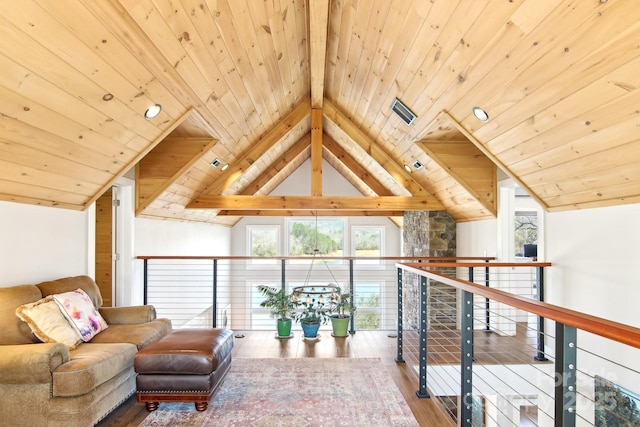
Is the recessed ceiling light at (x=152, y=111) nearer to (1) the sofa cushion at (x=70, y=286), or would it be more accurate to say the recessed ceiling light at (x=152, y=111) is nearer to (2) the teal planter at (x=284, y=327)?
(1) the sofa cushion at (x=70, y=286)

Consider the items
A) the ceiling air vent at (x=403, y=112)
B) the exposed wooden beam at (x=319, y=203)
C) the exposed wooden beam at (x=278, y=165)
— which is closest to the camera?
the ceiling air vent at (x=403, y=112)

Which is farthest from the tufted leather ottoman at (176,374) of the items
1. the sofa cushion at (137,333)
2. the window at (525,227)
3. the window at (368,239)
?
the window at (525,227)

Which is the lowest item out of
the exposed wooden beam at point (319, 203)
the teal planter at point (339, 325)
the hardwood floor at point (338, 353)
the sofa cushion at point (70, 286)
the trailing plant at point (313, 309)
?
the hardwood floor at point (338, 353)

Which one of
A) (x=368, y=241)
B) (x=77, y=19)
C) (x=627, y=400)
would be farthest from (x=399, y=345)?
(x=368, y=241)

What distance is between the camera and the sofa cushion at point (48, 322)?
290 cm

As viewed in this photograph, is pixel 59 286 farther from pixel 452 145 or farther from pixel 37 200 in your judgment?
pixel 452 145

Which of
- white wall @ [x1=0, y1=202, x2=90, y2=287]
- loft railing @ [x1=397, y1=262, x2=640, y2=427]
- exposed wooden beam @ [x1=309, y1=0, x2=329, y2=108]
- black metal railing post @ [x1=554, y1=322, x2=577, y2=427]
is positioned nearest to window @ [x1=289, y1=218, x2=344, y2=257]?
loft railing @ [x1=397, y1=262, x2=640, y2=427]

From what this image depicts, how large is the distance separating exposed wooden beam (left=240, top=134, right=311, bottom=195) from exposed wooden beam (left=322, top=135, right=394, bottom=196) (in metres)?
0.39

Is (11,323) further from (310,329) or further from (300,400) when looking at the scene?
(310,329)

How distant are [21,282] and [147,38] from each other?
236cm

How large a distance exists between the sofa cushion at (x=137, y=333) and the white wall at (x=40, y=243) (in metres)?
0.83

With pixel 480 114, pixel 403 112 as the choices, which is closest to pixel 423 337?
pixel 480 114

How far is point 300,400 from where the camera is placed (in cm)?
322

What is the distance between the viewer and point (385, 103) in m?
4.62
